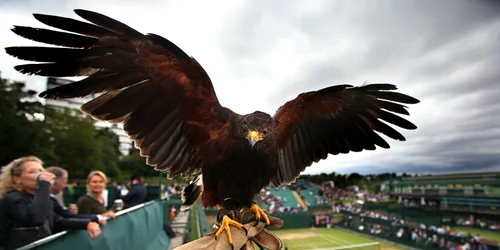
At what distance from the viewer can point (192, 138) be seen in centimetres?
209

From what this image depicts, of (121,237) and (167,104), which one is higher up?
(167,104)

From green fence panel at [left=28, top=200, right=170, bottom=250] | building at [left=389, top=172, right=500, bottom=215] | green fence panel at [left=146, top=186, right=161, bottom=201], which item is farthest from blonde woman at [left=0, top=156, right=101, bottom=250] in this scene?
building at [left=389, top=172, right=500, bottom=215]

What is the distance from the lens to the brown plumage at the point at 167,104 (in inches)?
65.2

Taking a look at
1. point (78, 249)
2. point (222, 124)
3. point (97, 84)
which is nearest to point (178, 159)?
point (222, 124)

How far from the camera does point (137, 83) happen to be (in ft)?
6.11

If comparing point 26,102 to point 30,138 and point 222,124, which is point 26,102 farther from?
point 222,124

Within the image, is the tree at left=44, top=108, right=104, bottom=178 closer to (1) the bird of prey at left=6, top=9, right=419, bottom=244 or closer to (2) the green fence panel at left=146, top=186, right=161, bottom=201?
(2) the green fence panel at left=146, top=186, right=161, bottom=201

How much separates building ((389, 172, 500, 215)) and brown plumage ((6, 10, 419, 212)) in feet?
140

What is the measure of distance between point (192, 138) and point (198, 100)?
286 millimetres

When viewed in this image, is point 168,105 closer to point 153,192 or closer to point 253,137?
point 253,137

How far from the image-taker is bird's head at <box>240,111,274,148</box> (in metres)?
1.65

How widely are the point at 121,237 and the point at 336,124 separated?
3.21 m

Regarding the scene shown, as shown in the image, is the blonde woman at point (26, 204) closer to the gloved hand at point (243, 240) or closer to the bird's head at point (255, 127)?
the gloved hand at point (243, 240)

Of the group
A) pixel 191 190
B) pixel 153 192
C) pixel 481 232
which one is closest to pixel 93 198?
pixel 191 190
